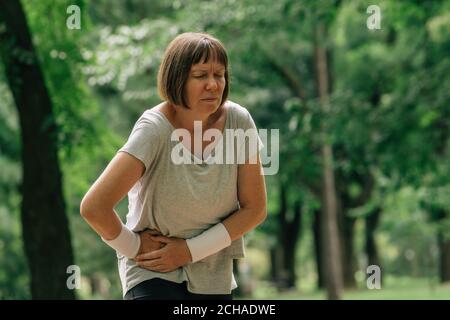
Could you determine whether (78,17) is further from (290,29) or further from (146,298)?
(290,29)

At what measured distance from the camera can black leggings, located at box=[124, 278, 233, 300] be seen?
2.71 metres

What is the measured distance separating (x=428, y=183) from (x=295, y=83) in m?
8.42

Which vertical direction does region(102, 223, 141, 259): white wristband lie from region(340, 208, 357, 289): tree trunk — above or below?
above

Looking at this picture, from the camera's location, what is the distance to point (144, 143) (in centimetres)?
265

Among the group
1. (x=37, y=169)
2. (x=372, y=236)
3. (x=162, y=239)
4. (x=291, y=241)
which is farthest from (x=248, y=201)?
(x=291, y=241)

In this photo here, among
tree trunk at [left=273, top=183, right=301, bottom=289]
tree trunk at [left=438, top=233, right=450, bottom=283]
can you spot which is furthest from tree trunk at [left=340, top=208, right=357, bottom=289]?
tree trunk at [left=273, top=183, right=301, bottom=289]

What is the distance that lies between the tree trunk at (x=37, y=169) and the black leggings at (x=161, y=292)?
17.9ft

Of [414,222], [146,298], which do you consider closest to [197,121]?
[146,298]

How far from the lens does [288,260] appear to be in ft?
99.3

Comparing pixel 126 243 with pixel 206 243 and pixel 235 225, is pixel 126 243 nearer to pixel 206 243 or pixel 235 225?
pixel 206 243

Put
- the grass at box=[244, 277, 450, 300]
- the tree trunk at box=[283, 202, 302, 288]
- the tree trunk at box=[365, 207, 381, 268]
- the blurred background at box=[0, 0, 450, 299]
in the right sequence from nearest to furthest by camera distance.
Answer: the blurred background at box=[0, 0, 450, 299] → the grass at box=[244, 277, 450, 300] → the tree trunk at box=[365, 207, 381, 268] → the tree trunk at box=[283, 202, 302, 288]

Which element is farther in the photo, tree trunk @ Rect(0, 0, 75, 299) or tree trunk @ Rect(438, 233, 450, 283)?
tree trunk @ Rect(438, 233, 450, 283)

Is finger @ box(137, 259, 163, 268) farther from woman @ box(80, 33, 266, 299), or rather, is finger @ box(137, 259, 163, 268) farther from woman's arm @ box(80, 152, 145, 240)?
woman's arm @ box(80, 152, 145, 240)

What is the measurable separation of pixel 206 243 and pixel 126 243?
0.27 metres
